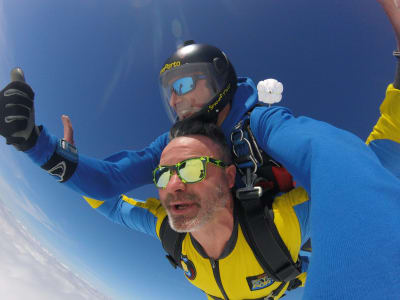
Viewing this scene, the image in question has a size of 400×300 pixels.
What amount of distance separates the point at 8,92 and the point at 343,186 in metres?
1.64

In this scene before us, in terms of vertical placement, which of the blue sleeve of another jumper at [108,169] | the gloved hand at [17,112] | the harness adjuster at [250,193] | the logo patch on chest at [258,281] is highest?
the gloved hand at [17,112]

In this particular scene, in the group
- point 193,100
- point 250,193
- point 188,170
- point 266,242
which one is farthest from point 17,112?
point 266,242

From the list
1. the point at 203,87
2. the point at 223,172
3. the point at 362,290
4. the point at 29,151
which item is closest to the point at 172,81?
the point at 203,87

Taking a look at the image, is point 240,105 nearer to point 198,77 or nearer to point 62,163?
point 198,77

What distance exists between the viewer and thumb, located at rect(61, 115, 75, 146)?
1566 mm

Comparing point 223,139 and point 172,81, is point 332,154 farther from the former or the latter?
point 172,81

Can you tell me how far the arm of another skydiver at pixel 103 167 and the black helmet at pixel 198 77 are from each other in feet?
1.35

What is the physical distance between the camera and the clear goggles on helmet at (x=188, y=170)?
124 cm

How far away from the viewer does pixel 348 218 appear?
440 millimetres

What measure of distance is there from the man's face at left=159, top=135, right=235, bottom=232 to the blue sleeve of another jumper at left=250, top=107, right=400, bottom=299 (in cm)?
63

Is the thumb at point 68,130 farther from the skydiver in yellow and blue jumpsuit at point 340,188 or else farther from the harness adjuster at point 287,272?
the harness adjuster at point 287,272

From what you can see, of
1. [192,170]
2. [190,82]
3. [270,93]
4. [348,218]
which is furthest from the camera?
[270,93]

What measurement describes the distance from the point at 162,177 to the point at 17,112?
0.91m

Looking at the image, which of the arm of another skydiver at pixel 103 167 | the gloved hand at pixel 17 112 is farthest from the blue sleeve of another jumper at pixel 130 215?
the gloved hand at pixel 17 112
